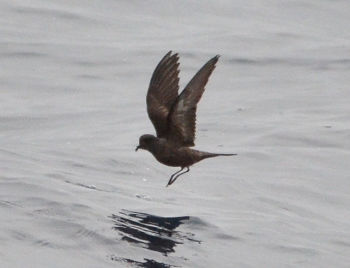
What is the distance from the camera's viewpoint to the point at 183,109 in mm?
11156

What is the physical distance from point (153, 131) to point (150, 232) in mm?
5199

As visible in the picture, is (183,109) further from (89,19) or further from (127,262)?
(89,19)

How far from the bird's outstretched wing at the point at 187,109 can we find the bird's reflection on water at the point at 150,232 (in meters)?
0.85

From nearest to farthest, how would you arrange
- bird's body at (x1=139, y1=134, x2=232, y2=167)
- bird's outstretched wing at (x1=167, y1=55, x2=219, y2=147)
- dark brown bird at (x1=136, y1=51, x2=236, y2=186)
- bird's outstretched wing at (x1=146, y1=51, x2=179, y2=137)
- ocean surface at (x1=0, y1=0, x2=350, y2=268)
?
1. bird's outstretched wing at (x1=167, y1=55, x2=219, y2=147)
2. dark brown bird at (x1=136, y1=51, x2=236, y2=186)
3. bird's outstretched wing at (x1=146, y1=51, x2=179, y2=137)
4. bird's body at (x1=139, y1=134, x2=232, y2=167)
5. ocean surface at (x1=0, y1=0, x2=350, y2=268)


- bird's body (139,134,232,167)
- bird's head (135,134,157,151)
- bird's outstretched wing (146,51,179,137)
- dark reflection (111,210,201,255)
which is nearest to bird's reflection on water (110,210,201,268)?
dark reflection (111,210,201,255)

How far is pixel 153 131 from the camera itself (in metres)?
16.8

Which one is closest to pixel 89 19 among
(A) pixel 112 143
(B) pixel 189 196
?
(A) pixel 112 143

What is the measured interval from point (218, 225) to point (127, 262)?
74.2 inches

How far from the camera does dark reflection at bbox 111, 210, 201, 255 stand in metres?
11.3

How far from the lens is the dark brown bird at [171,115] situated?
1111 cm

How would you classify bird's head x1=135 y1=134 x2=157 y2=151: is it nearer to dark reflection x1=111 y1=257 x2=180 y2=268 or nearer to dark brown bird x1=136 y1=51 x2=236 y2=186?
dark brown bird x1=136 y1=51 x2=236 y2=186

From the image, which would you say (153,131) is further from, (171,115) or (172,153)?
(171,115)

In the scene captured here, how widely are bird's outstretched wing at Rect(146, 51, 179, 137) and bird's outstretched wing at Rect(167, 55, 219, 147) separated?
0.09 meters

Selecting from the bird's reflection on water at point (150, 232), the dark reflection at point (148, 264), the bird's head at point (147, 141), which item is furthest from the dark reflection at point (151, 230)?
the bird's head at point (147, 141)
